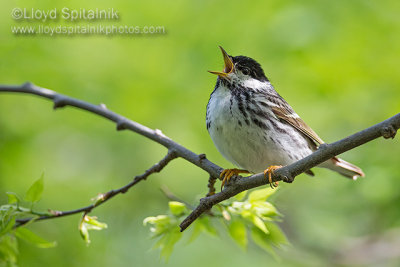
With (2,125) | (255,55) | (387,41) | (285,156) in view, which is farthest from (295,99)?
(2,125)

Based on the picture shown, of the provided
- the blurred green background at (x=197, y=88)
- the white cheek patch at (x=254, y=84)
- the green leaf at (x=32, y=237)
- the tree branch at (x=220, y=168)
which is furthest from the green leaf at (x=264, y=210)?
the blurred green background at (x=197, y=88)

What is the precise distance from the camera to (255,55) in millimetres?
6133

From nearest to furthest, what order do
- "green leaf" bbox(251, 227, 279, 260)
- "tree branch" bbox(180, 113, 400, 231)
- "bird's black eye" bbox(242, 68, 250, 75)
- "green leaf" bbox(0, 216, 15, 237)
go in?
"tree branch" bbox(180, 113, 400, 231) < "green leaf" bbox(0, 216, 15, 237) < "green leaf" bbox(251, 227, 279, 260) < "bird's black eye" bbox(242, 68, 250, 75)

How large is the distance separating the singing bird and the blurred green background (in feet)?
4.34

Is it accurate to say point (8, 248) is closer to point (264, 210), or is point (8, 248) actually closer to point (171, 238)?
point (171, 238)

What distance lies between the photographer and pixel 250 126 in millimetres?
4199

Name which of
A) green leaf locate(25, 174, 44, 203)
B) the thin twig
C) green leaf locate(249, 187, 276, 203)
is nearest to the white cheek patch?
the thin twig

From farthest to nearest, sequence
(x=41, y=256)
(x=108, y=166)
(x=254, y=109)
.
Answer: (x=108, y=166) → (x=41, y=256) → (x=254, y=109)

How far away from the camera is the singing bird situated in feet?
13.8

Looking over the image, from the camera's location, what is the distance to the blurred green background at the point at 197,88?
231 inches

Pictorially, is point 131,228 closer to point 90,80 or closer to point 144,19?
point 90,80

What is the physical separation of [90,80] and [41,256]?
7.49 feet

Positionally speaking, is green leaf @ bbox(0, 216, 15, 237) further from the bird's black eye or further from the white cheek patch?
the bird's black eye

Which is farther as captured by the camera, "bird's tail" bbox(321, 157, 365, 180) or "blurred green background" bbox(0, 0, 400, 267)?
"blurred green background" bbox(0, 0, 400, 267)
